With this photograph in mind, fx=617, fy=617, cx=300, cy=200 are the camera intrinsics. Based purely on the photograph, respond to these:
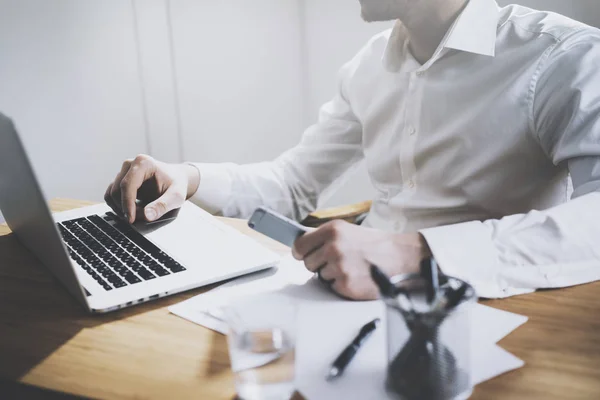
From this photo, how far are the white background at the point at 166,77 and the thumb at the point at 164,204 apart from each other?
0.98 m

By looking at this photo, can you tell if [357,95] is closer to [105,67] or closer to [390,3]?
[390,3]

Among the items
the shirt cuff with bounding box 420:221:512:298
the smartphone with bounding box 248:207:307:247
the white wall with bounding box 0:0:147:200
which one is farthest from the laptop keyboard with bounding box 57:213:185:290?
the white wall with bounding box 0:0:147:200

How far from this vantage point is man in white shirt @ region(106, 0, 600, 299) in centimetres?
81

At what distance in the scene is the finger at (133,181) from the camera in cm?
106

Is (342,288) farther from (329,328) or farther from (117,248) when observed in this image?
(117,248)

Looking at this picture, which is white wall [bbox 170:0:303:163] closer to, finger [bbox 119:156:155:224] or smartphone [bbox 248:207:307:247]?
finger [bbox 119:156:155:224]

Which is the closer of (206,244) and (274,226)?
(274,226)

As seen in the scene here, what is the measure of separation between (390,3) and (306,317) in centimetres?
70

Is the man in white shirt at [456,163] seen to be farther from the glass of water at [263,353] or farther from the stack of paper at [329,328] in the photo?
the glass of water at [263,353]

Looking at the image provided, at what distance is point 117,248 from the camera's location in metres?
0.97

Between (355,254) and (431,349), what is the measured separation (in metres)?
0.24

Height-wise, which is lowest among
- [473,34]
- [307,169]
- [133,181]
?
[307,169]

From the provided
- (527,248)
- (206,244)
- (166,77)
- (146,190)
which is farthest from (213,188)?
(166,77)

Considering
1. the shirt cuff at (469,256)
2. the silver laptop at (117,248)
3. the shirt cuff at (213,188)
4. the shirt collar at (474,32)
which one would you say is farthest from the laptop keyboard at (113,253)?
the shirt collar at (474,32)
